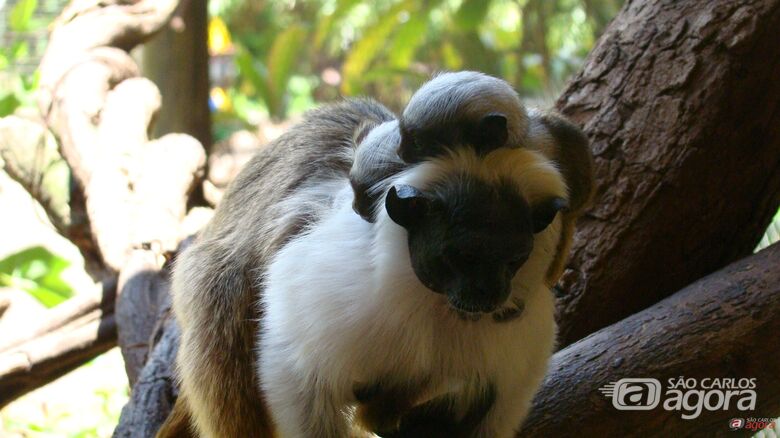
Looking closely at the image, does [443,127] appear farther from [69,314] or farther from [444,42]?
[444,42]

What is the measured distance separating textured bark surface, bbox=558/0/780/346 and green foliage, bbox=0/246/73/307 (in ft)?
11.3

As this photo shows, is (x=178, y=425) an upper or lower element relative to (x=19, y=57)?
upper

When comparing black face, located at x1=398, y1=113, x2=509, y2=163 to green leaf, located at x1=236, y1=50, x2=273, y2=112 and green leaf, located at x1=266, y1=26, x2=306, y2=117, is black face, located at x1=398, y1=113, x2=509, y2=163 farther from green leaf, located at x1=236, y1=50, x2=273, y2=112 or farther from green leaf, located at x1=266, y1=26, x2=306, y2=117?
green leaf, located at x1=266, y1=26, x2=306, y2=117

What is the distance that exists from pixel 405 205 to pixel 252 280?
86 centimetres

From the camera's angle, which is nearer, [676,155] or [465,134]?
[465,134]

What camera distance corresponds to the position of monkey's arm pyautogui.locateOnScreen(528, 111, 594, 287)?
8.19ft

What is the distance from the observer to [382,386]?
2.21 metres

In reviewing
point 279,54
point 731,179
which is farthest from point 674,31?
point 279,54

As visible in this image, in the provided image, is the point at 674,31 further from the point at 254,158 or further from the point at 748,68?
the point at 254,158

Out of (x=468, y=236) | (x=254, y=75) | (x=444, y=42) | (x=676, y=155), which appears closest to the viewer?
(x=468, y=236)

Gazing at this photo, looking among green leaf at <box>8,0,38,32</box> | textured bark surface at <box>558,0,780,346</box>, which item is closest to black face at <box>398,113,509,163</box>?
textured bark surface at <box>558,0,780,346</box>

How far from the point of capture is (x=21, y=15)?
226 inches

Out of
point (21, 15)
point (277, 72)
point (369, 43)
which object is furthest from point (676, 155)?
point (277, 72)

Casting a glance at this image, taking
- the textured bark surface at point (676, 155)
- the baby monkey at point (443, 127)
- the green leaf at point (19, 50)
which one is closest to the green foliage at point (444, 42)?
the green leaf at point (19, 50)
